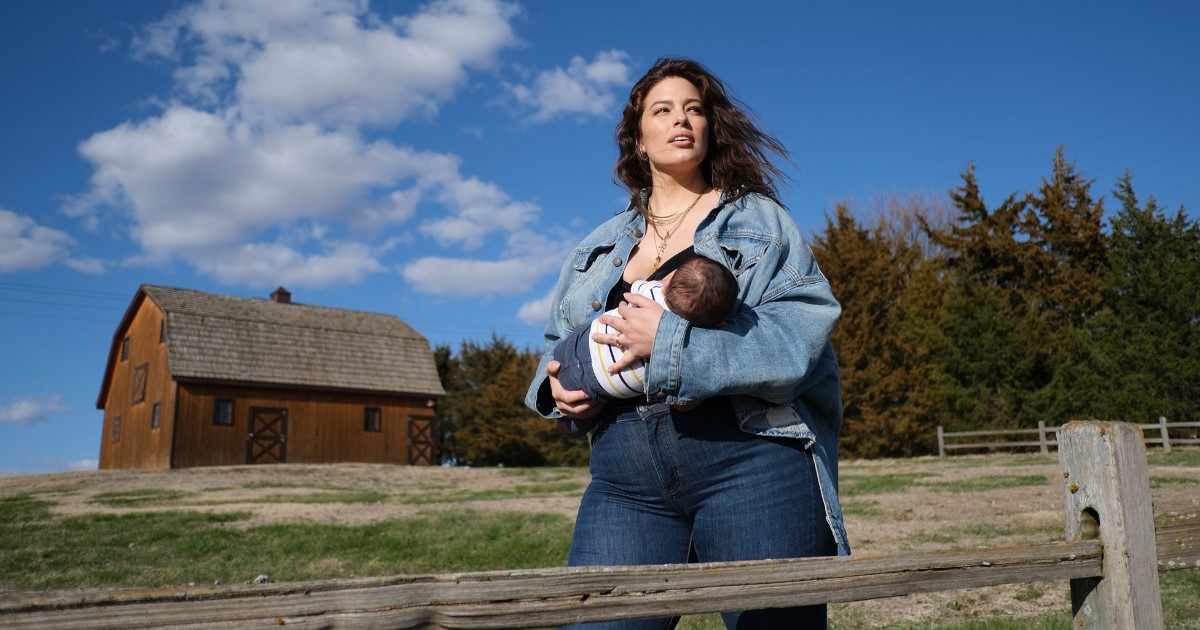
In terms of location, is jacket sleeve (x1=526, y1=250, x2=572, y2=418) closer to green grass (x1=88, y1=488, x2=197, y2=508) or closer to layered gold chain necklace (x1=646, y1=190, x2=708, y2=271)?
layered gold chain necklace (x1=646, y1=190, x2=708, y2=271)

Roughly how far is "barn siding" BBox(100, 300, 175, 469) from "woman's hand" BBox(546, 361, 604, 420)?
1150 inches

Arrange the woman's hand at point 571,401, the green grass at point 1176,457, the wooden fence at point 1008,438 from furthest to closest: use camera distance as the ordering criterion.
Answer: the wooden fence at point 1008,438 < the green grass at point 1176,457 < the woman's hand at point 571,401

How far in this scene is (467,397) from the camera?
44.5 m

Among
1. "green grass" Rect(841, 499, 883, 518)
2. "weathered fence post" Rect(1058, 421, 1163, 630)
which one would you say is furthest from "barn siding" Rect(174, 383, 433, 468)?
"weathered fence post" Rect(1058, 421, 1163, 630)

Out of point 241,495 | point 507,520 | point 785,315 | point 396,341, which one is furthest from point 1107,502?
point 396,341

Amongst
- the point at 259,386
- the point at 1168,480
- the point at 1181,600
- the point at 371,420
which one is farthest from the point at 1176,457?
the point at 259,386

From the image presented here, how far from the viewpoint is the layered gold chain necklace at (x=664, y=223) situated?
2524 millimetres

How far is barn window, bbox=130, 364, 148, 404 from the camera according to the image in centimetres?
3142

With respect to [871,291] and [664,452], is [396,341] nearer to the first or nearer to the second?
[871,291]

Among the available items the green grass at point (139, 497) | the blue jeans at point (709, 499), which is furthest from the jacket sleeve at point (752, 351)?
the green grass at point (139, 497)

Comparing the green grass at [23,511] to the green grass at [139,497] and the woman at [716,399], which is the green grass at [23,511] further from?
the woman at [716,399]

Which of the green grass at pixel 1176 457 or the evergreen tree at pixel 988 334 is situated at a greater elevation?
the evergreen tree at pixel 988 334

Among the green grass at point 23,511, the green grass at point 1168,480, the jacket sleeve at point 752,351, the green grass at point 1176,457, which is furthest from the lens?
the green grass at point 1176,457

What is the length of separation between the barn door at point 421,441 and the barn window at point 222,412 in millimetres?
6604
